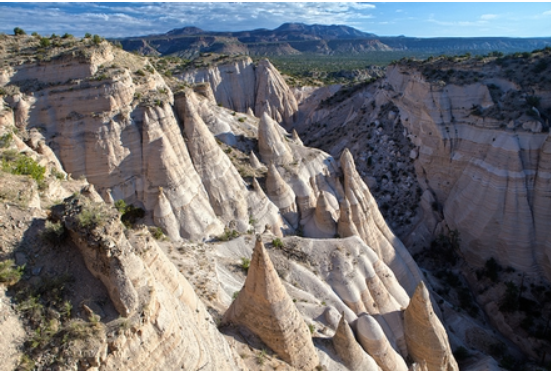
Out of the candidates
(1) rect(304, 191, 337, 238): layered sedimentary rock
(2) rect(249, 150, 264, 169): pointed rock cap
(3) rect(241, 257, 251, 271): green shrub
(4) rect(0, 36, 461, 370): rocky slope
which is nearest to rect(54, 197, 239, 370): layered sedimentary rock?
(4) rect(0, 36, 461, 370): rocky slope

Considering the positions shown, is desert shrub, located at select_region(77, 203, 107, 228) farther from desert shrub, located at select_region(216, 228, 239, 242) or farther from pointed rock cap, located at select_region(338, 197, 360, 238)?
pointed rock cap, located at select_region(338, 197, 360, 238)

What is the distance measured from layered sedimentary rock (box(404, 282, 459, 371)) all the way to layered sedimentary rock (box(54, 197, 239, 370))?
38.5ft

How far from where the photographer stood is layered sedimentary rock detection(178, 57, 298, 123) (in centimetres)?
5397

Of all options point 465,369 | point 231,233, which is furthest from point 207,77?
point 465,369

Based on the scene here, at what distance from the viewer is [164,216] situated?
20.2 meters

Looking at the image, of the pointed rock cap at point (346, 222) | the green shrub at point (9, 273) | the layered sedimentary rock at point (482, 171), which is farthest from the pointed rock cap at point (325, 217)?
the green shrub at point (9, 273)

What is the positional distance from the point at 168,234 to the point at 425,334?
555 inches

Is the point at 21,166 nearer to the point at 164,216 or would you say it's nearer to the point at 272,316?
the point at 164,216

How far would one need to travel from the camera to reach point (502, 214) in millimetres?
30094

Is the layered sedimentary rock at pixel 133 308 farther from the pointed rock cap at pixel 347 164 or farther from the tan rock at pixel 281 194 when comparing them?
the pointed rock cap at pixel 347 164

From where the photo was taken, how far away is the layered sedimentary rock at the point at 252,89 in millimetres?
53969

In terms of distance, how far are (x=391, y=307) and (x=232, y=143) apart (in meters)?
16.3

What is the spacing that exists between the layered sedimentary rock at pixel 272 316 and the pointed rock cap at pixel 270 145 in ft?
55.5

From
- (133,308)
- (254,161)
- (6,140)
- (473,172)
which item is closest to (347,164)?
(254,161)
